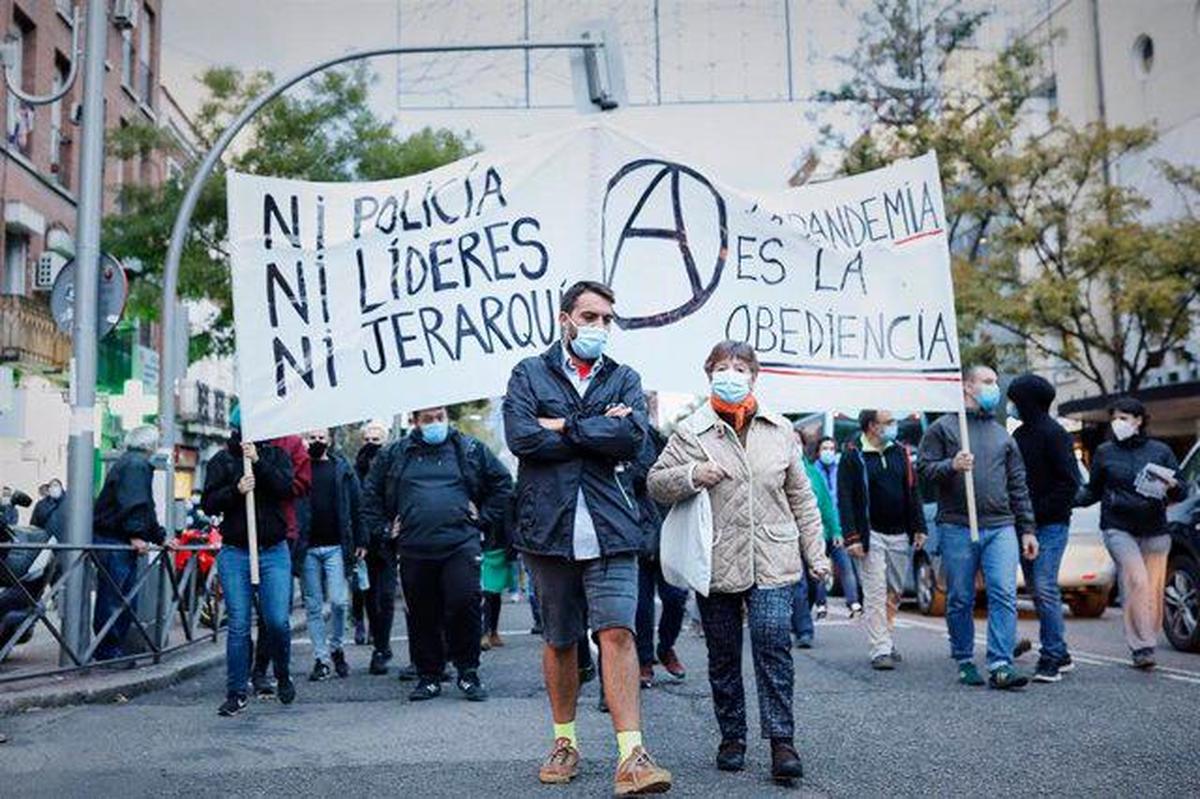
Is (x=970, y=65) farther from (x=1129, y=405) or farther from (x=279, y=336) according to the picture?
(x=279, y=336)

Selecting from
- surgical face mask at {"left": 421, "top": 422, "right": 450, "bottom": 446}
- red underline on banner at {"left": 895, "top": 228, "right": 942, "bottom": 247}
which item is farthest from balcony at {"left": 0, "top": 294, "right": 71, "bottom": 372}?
red underline on banner at {"left": 895, "top": 228, "right": 942, "bottom": 247}

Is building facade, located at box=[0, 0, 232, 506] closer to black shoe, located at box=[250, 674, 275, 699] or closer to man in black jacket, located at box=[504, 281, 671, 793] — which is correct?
black shoe, located at box=[250, 674, 275, 699]

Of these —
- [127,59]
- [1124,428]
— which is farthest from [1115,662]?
[127,59]

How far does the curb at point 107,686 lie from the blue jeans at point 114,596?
0.36 meters

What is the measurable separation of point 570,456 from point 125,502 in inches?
217

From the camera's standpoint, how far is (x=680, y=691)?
26.2 ft

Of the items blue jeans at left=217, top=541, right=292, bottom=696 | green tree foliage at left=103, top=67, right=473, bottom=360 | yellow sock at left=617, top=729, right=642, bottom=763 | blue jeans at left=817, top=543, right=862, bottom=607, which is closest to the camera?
yellow sock at left=617, top=729, right=642, bottom=763

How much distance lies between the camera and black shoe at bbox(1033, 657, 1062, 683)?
8.05m

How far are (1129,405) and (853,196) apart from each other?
281 centimetres

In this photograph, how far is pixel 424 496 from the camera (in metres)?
7.99

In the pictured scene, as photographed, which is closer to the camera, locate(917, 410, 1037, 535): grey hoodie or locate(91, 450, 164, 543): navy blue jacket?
locate(917, 410, 1037, 535): grey hoodie

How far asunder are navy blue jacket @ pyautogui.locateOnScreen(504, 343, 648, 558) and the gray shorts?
0.09 meters

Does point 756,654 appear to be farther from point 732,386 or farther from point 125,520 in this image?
point 125,520

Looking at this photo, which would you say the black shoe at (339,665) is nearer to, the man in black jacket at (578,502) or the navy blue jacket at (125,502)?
the navy blue jacket at (125,502)
